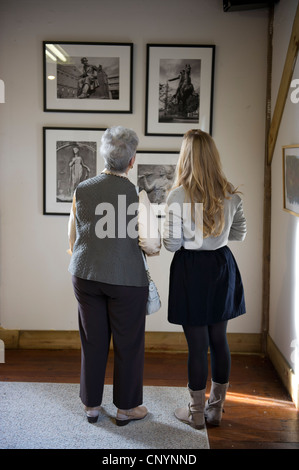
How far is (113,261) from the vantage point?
8.34 ft

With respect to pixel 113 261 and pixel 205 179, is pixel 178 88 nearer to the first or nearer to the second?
pixel 205 179

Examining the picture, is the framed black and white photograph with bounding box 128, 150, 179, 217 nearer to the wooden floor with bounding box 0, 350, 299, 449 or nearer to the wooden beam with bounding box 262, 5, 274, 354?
the wooden beam with bounding box 262, 5, 274, 354

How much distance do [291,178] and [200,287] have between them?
0.97 meters

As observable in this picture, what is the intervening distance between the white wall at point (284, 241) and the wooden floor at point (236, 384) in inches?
9.0

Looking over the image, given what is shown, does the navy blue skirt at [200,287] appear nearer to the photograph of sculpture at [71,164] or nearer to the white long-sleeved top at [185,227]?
the white long-sleeved top at [185,227]

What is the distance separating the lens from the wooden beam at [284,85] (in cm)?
306

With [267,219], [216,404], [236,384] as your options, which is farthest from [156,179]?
[216,404]

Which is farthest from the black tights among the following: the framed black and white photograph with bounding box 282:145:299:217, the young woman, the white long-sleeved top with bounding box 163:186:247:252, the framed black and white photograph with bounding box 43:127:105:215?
the framed black and white photograph with bounding box 43:127:105:215

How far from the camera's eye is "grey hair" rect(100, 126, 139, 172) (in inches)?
99.0

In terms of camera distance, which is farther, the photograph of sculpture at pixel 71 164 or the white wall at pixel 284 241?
the photograph of sculpture at pixel 71 164

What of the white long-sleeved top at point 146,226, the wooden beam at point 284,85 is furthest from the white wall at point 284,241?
the white long-sleeved top at point 146,226

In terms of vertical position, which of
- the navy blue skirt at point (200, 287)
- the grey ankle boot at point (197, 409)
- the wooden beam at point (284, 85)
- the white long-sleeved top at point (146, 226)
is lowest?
the grey ankle boot at point (197, 409)
